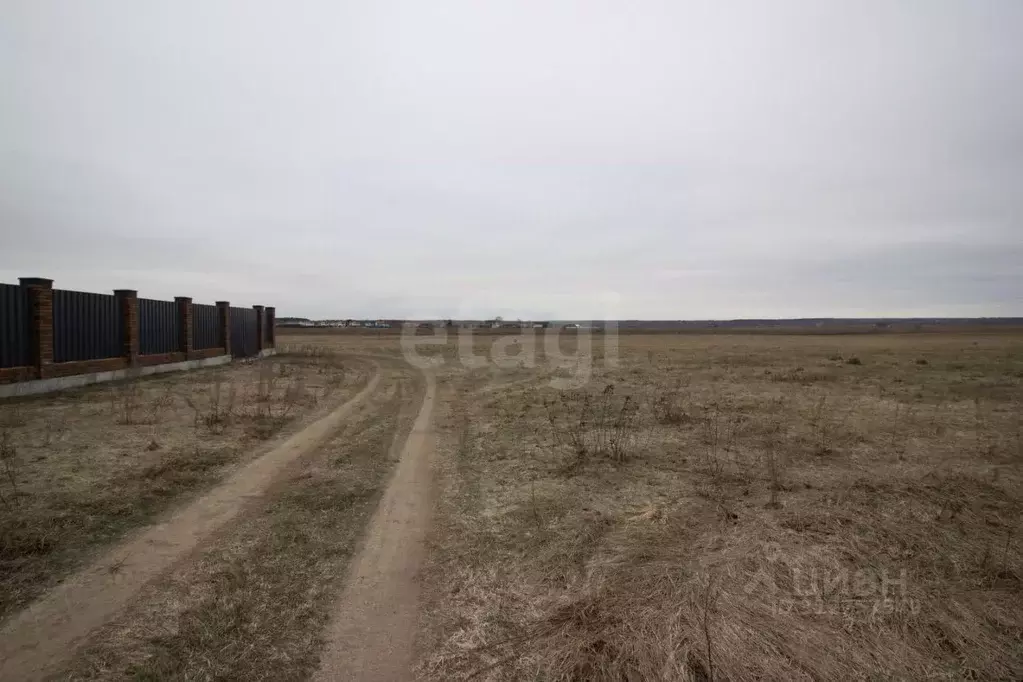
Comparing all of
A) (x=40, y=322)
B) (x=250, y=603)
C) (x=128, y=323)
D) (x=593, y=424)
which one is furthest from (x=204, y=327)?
(x=250, y=603)

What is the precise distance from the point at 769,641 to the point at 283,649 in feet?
10.3

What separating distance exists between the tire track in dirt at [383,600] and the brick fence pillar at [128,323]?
16241mm

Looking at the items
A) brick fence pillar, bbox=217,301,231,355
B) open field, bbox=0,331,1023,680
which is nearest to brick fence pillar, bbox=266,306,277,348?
brick fence pillar, bbox=217,301,231,355

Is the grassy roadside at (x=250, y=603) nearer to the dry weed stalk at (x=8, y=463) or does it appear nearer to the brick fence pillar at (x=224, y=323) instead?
the dry weed stalk at (x=8, y=463)

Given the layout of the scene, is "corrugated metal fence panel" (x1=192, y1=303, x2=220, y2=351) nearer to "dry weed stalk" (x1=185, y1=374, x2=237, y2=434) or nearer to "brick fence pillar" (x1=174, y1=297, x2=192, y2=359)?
"brick fence pillar" (x1=174, y1=297, x2=192, y2=359)

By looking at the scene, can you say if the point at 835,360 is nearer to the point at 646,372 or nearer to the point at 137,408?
the point at 646,372

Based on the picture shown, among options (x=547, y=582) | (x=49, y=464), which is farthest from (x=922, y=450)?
(x=49, y=464)

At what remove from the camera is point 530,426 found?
35.8 feet

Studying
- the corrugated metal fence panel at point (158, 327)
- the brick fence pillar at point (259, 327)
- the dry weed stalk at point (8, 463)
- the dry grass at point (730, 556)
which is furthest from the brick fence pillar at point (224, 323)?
the dry grass at point (730, 556)

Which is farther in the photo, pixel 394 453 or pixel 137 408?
pixel 137 408

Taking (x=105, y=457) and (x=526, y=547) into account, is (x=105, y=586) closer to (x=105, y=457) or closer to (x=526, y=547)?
(x=526, y=547)

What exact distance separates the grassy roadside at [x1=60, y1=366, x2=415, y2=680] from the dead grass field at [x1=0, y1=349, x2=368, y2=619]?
104 centimetres

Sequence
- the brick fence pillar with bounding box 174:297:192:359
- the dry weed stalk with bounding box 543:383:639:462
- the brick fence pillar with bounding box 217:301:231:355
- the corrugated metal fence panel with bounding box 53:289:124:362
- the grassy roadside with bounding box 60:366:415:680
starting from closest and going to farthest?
1. the grassy roadside with bounding box 60:366:415:680
2. the dry weed stalk with bounding box 543:383:639:462
3. the corrugated metal fence panel with bounding box 53:289:124:362
4. the brick fence pillar with bounding box 174:297:192:359
5. the brick fence pillar with bounding box 217:301:231:355

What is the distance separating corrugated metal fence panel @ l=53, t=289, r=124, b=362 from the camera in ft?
48.9
